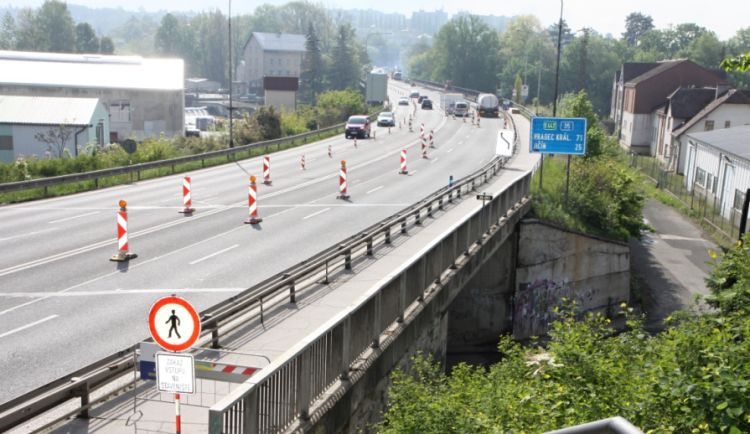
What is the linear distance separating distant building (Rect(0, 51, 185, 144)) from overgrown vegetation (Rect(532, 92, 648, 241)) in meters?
33.1

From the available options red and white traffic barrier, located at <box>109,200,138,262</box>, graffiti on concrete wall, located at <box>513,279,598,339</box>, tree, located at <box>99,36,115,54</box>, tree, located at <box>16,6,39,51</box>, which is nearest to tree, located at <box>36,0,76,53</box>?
tree, located at <box>16,6,39,51</box>

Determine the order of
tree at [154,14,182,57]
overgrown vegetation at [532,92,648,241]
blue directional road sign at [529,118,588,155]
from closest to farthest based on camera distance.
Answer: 1. blue directional road sign at [529,118,588,155]
2. overgrown vegetation at [532,92,648,241]
3. tree at [154,14,182,57]

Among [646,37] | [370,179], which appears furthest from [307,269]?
[646,37]

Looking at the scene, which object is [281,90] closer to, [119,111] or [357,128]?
[119,111]

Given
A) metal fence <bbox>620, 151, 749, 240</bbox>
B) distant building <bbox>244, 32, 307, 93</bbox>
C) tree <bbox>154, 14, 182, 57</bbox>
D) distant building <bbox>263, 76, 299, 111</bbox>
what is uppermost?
tree <bbox>154, 14, 182, 57</bbox>

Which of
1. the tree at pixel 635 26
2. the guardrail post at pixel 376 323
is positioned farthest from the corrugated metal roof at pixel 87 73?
the tree at pixel 635 26

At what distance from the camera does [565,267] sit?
2936 centimetres

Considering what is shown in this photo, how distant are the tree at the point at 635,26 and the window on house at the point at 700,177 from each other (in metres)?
128

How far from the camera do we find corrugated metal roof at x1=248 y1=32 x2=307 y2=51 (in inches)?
6570

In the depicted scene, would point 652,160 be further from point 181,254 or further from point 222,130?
point 181,254

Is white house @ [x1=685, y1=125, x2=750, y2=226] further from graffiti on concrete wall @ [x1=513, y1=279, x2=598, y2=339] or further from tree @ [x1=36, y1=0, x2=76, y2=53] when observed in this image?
tree @ [x1=36, y1=0, x2=76, y2=53]

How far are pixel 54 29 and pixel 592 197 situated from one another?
144562mm

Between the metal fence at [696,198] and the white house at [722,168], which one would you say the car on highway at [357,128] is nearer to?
the metal fence at [696,198]

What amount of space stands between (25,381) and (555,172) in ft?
96.0
